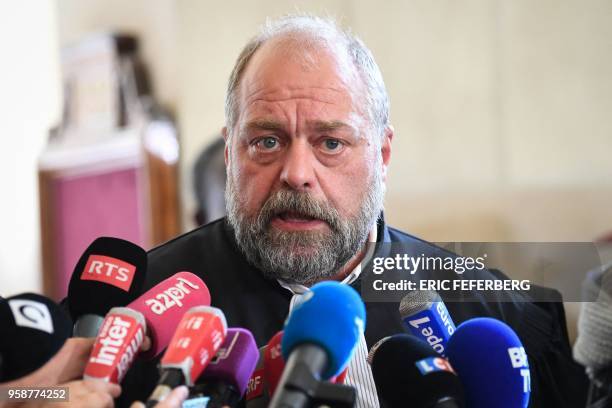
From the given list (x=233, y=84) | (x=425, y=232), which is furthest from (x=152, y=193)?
(x=233, y=84)

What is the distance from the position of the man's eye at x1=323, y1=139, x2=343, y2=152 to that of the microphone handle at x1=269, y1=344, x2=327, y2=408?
775 mm

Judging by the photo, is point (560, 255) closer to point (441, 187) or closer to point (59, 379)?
point (59, 379)

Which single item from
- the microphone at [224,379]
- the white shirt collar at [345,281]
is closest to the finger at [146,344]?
the microphone at [224,379]

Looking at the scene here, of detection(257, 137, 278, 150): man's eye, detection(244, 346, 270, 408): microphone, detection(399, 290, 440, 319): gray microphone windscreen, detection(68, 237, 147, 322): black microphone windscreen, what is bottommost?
detection(244, 346, 270, 408): microphone

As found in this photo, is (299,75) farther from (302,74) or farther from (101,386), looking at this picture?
(101,386)

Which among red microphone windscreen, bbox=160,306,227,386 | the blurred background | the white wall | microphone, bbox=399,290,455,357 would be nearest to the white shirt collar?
microphone, bbox=399,290,455,357

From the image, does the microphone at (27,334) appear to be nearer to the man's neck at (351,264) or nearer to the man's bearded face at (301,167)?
the man's bearded face at (301,167)

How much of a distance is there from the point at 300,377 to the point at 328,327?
0.30ft

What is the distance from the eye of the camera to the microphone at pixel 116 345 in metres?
1.17

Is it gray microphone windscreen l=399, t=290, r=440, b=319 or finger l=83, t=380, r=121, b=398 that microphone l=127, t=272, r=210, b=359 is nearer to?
finger l=83, t=380, r=121, b=398

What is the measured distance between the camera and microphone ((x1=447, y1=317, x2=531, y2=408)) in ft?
4.17

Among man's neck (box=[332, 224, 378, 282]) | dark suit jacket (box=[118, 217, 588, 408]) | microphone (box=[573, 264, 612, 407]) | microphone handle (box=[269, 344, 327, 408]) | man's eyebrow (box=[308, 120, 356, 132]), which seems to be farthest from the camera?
man's neck (box=[332, 224, 378, 282])

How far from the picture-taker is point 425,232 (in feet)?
13.8

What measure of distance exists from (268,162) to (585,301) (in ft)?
2.26
